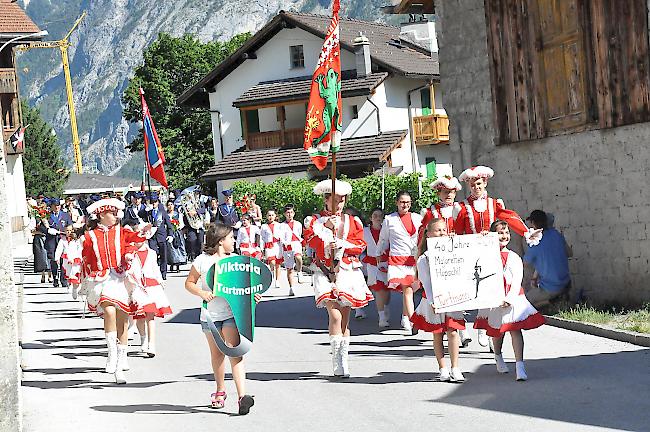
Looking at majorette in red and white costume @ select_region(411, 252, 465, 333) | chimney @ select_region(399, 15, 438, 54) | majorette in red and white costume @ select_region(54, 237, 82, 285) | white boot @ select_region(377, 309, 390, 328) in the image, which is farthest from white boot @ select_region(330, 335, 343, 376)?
chimney @ select_region(399, 15, 438, 54)

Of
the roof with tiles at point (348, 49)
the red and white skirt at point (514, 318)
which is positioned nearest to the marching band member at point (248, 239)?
the red and white skirt at point (514, 318)

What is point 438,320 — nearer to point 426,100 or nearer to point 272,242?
point 272,242

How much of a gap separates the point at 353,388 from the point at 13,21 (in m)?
46.5

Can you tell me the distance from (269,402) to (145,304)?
122 inches

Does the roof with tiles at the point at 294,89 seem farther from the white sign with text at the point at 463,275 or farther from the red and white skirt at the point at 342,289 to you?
the white sign with text at the point at 463,275

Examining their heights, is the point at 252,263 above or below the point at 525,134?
below

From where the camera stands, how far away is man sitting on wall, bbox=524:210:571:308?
51.8ft

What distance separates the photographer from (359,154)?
166ft

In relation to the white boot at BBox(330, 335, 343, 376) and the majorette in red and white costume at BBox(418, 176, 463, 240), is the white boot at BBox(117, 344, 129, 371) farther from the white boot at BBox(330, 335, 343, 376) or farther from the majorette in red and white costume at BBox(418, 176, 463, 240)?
the majorette in red and white costume at BBox(418, 176, 463, 240)

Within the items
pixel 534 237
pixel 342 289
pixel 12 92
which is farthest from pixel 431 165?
pixel 534 237

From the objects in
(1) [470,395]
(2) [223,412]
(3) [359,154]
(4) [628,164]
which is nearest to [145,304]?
(2) [223,412]

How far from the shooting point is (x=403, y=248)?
1598 cm

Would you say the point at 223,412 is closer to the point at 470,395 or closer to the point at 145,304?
the point at 470,395

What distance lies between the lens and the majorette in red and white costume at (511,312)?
1119 centimetres
